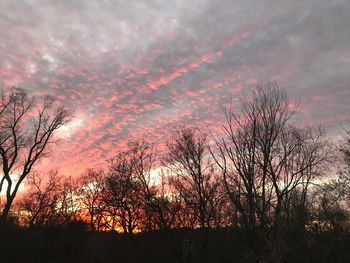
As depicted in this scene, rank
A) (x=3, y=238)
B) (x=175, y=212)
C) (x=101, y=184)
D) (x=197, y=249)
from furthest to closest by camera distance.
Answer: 1. (x=101, y=184)
2. (x=175, y=212)
3. (x=197, y=249)
4. (x=3, y=238)

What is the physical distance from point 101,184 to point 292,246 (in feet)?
109

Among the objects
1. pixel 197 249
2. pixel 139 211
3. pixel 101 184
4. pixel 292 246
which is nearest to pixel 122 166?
pixel 139 211

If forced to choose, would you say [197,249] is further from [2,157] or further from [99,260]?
[2,157]

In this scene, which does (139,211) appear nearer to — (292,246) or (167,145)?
(167,145)

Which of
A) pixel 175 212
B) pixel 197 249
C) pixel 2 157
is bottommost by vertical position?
pixel 197 249

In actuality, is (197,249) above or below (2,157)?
below

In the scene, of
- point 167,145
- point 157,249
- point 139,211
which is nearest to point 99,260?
point 157,249

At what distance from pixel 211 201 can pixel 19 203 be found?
3701cm

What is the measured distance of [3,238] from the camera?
11.9m

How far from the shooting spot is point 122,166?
1518 inches

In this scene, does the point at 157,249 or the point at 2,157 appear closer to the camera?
the point at 157,249

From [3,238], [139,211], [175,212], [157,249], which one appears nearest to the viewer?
[3,238]

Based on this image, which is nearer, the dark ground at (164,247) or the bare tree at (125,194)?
the dark ground at (164,247)

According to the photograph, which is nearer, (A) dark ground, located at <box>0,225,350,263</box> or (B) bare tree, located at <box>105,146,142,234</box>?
(A) dark ground, located at <box>0,225,350,263</box>
